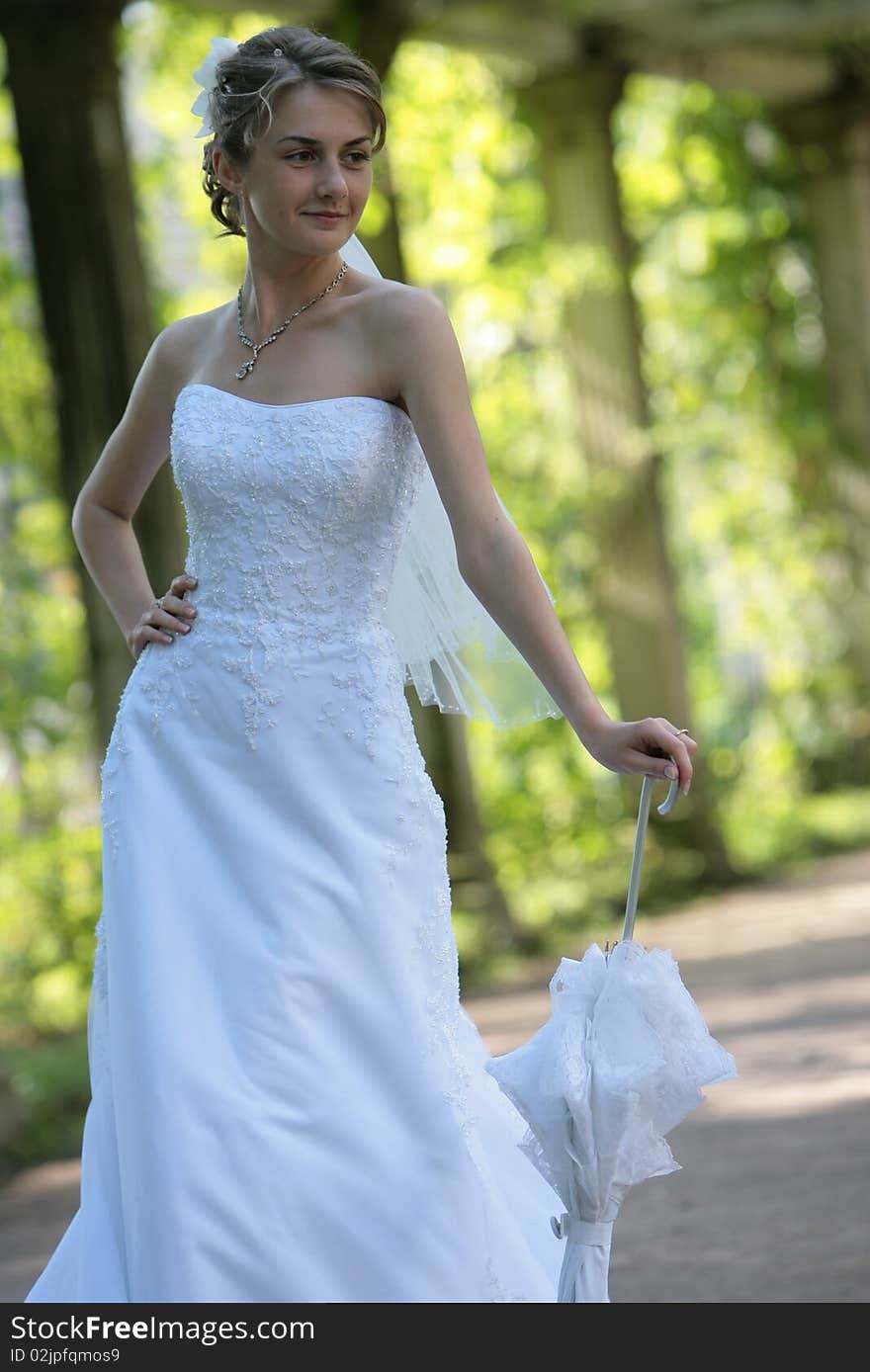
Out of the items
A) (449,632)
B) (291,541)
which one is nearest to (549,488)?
(449,632)

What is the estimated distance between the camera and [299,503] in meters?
3.10

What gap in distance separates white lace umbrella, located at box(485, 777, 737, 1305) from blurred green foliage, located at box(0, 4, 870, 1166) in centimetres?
341

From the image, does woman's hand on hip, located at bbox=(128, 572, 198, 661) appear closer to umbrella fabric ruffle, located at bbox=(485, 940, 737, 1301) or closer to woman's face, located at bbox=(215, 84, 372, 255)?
woman's face, located at bbox=(215, 84, 372, 255)

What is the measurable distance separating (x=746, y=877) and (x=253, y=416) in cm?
775

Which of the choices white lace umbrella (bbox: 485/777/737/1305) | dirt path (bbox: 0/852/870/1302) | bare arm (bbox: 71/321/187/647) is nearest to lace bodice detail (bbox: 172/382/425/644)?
bare arm (bbox: 71/321/187/647)

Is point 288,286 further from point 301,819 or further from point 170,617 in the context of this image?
point 301,819

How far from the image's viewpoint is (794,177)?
12.5m

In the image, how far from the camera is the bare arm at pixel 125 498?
356 cm

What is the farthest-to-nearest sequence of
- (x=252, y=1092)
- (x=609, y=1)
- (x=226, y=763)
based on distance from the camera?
(x=609, y=1) → (x=226, y=763) → (x=252, y=1092)

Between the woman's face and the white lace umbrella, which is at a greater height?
the woman's face

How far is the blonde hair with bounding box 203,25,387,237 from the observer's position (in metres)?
3.04

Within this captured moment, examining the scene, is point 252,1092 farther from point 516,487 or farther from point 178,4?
point 516,487

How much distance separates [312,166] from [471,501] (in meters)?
0.60
